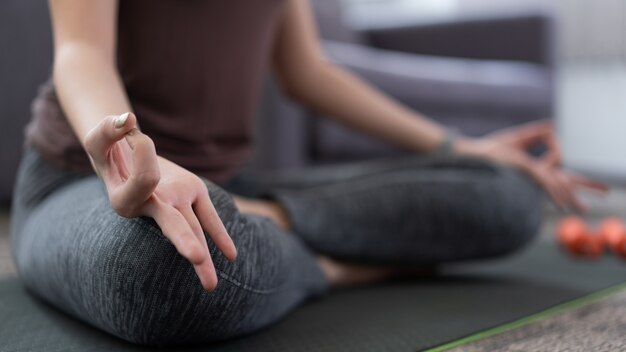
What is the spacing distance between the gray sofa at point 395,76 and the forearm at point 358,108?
19.8 inches

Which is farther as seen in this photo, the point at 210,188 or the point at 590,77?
the point at 590,77

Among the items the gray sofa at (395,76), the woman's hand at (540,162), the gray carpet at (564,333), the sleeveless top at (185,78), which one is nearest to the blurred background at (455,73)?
the gray sofa at (395,76)

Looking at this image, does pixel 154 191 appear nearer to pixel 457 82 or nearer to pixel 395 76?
pixel 395 76

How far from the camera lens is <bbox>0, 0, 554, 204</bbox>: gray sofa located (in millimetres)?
1383

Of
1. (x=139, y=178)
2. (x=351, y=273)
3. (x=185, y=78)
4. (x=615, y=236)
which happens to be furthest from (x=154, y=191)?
(x=615, y=236)

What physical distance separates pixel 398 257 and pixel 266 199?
0.58ft

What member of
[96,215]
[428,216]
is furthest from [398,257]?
[96,215]

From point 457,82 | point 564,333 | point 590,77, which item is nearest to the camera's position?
point 564,333

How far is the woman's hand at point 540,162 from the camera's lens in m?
0.89

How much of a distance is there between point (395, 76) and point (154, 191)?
1239 mm

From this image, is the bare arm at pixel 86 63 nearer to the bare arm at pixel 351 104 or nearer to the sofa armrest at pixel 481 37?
the bare arm at pixel 351 104

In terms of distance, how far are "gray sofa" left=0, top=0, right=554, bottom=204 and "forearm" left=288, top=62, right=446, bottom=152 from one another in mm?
504

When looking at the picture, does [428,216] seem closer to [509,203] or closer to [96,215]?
[509,203]

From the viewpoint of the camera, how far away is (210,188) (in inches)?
22.1
